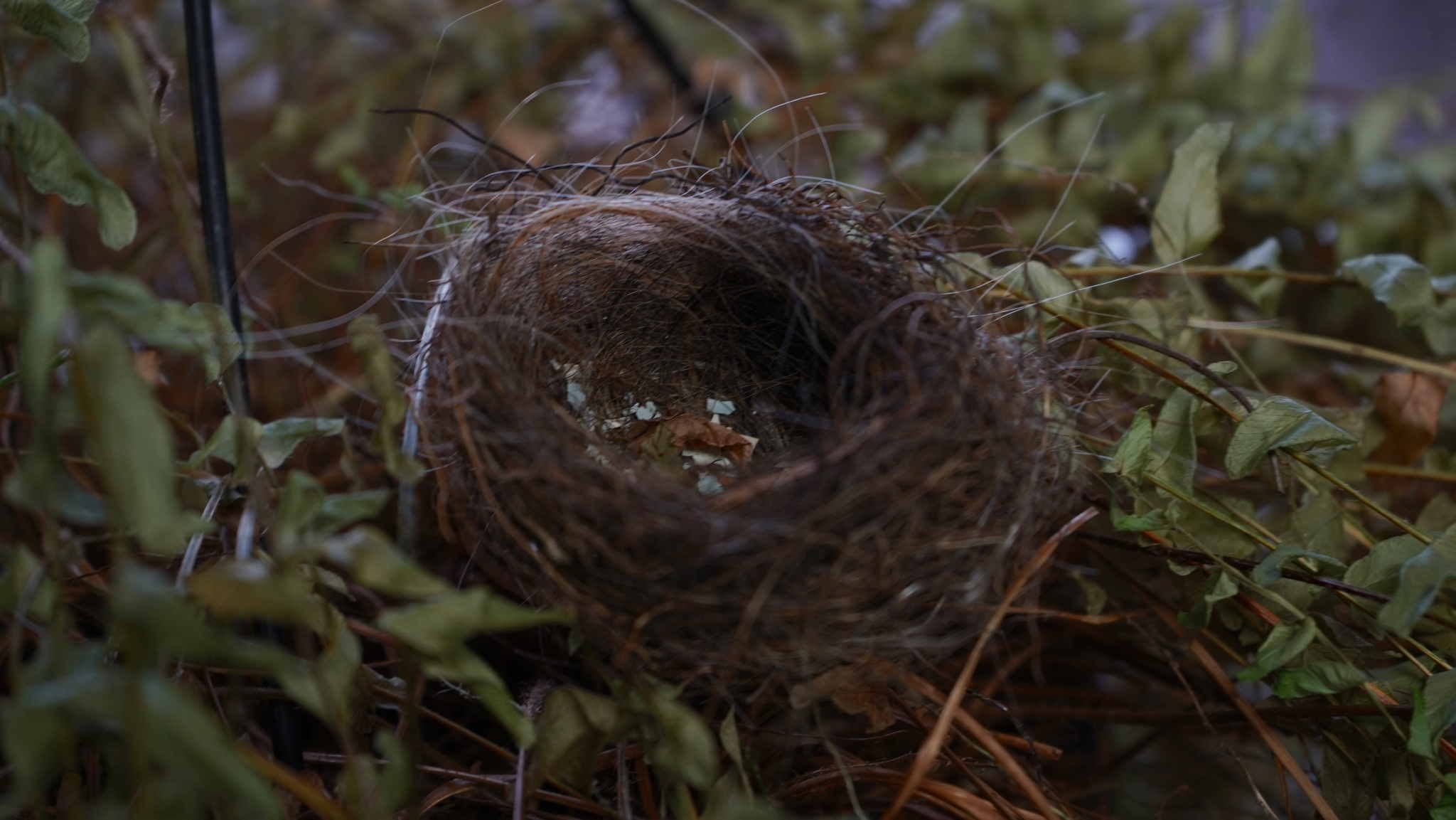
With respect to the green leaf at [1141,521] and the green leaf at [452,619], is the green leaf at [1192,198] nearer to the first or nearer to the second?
the green leaf at [1141,521]

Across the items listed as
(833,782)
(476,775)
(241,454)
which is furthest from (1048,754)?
(241,454)

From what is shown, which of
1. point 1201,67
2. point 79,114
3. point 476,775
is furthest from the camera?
point 1201,67

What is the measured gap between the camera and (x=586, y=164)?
49 cm

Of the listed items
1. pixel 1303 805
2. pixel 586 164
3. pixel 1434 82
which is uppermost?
pixel 586 164

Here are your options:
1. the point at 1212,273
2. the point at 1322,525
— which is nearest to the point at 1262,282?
the point at 1212,273

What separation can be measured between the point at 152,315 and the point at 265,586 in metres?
0.11

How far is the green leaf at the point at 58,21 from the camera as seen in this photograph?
414mm

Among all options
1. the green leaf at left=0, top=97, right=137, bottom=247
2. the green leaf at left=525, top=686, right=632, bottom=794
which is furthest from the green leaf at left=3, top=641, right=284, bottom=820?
the green leaf at left=0, top=97, right=137, bottom=247

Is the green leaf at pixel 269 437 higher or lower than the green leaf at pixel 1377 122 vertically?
higher

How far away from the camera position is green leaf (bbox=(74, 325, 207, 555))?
27cm

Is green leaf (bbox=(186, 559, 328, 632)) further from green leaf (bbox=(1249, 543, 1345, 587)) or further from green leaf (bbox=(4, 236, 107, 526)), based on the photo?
green leaf (bbox=(1249, 543, 1345, 587))

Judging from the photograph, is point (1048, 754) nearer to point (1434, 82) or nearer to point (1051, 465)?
point (1051, 465)

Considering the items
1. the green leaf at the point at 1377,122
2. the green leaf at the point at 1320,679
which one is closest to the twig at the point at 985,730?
the green leaf at the point at 1320,679

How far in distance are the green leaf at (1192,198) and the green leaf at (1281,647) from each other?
0.23 metres
